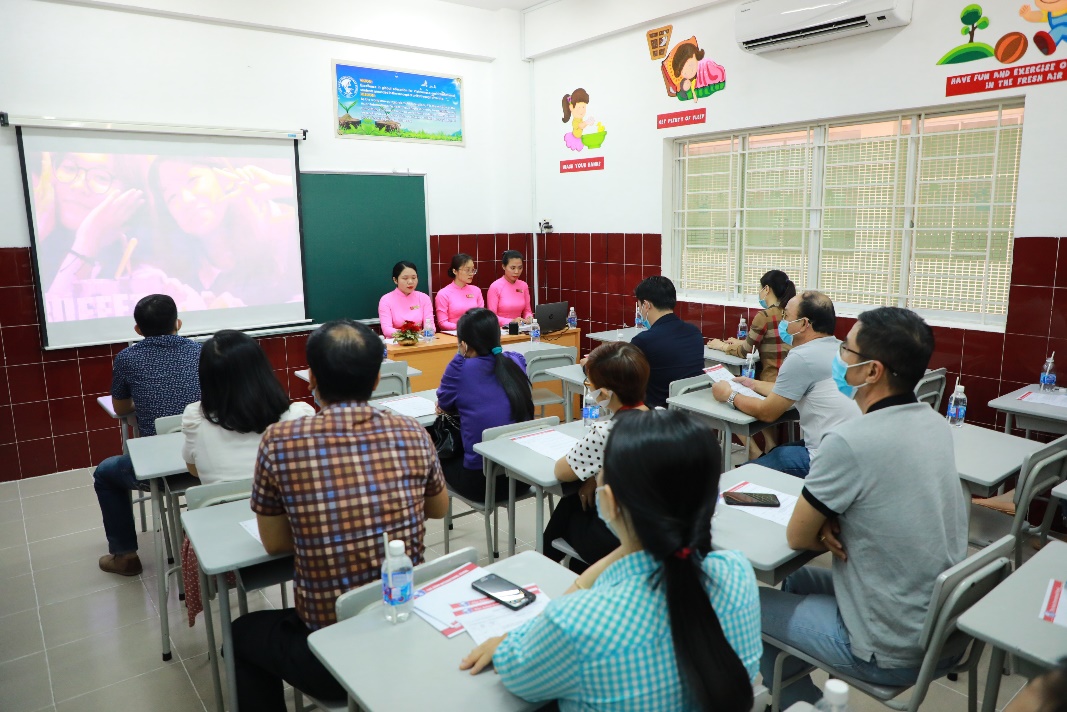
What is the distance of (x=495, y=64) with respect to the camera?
7020mm

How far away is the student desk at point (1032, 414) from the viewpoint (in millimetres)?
3465

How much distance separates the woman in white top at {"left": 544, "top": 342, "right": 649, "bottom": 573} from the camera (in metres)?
2.45

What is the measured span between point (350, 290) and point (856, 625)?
537 centimetres

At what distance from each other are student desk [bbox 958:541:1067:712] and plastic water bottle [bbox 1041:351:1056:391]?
2.39 metres

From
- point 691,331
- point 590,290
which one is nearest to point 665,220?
point 590,290

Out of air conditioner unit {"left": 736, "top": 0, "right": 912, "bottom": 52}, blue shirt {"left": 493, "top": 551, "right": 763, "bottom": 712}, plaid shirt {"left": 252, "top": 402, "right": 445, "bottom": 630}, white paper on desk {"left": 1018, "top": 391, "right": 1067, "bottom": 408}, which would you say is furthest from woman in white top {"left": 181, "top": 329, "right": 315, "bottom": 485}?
air conditioner unit {"left": 736, "top": 0, "right": 912, "bottom": 52}

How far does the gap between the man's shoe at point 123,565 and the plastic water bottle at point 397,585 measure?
8.65 ft

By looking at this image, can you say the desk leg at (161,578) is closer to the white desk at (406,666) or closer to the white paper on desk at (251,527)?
the white paper on desk at (251,527)

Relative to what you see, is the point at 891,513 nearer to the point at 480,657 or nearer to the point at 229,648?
the point at 480,657

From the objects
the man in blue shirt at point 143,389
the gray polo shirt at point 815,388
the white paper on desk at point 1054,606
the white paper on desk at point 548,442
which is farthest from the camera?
the man in blue shirt at point 143,389

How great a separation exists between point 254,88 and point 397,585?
17.2ft

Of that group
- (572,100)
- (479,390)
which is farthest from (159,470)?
(572,100)

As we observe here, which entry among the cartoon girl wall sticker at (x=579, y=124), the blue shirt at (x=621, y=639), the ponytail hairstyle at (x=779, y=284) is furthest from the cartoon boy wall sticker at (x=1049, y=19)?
the blue shirt at (x=621, y=639)

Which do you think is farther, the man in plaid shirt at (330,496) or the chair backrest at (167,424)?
the chair backrest at (167,424)
